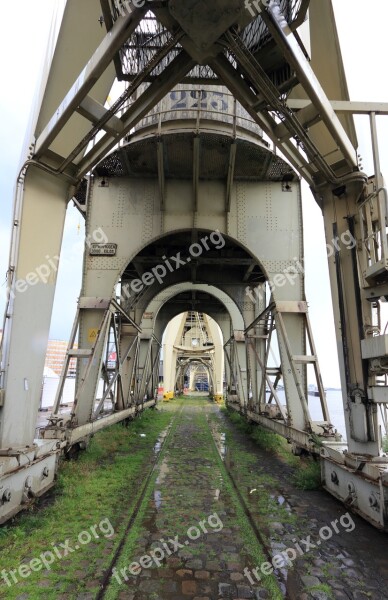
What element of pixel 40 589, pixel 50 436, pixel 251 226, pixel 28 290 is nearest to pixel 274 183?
pixel 251 226

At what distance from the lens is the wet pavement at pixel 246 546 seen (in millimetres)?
3549

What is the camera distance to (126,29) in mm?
4695

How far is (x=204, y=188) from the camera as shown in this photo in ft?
33.5

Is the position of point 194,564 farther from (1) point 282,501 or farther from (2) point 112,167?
(2) point 112,167

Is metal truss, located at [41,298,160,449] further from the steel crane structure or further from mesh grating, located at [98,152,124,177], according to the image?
mesh grating, located at [98,152,124,177]

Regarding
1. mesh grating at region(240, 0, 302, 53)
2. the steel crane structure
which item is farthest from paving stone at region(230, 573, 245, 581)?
mesh grating at region(240, 0, 302, 53)

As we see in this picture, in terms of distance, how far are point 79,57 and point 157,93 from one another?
6.04ft

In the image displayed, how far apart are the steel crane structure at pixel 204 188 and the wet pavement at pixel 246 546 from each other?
64cm

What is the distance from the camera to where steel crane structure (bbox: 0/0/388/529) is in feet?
16.6

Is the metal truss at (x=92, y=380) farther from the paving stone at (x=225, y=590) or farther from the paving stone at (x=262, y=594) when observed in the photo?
the paving stone at (x=262, y=594)

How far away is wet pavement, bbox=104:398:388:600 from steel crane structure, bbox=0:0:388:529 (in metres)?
0.64

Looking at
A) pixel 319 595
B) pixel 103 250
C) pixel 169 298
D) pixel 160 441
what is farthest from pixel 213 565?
pixel 169 298

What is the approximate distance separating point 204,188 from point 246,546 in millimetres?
8330

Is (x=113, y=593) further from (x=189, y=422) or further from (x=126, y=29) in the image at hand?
(x=189, y=422)
